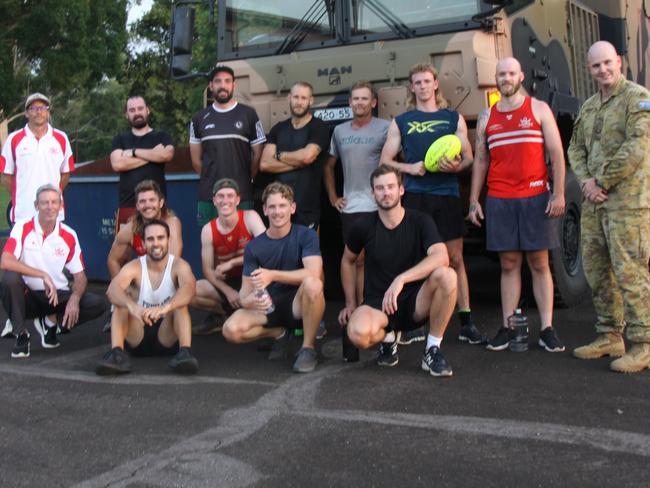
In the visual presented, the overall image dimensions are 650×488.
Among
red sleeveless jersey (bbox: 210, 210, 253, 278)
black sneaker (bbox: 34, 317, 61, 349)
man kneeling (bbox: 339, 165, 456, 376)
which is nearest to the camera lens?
man kneeling (bbox: 339, 165, 456, 376)

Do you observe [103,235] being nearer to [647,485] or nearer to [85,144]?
[647,485]

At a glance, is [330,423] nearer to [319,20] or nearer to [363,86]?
[363,86]

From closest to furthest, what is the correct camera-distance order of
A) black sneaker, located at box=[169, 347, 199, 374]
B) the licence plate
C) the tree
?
black sneaker, located at box=[169, 347, 199, 374], the licence plate, the tree

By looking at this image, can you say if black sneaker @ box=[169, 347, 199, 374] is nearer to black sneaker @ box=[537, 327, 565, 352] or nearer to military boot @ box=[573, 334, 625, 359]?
black sneaker @ box=[537, 327, 565, 352]

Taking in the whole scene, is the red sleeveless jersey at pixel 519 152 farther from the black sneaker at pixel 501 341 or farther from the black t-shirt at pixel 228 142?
the black t-shirt at pixel 228 142

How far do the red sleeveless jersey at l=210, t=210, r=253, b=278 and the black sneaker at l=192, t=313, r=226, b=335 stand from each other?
0.65 metres

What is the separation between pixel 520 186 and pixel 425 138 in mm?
718

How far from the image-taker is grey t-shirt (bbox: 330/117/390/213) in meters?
6.34

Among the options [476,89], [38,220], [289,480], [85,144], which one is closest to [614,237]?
[476,89]

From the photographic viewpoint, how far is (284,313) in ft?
18.6

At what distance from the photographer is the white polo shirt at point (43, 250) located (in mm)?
6281

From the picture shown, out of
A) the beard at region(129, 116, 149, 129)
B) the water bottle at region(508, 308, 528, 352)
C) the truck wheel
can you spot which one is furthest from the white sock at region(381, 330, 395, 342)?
the beard at region(129, 116, 149, 129)

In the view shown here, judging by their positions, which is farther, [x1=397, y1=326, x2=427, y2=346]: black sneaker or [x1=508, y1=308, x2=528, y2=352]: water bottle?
[x1=397, y1=326, x2=427, y2=346]: black sneaker

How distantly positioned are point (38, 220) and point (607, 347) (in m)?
3.93
